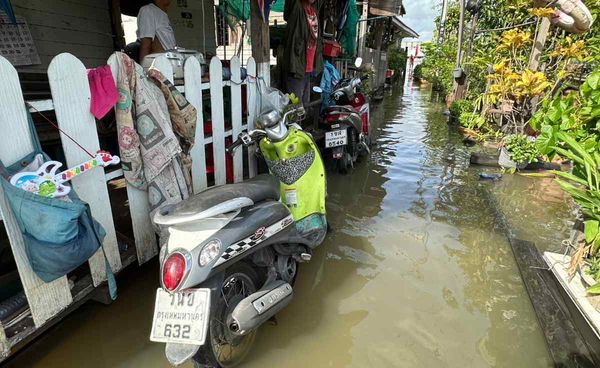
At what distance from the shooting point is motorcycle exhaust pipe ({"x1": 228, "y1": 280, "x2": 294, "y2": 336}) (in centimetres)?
195

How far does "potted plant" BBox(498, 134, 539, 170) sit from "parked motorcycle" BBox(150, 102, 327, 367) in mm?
4334

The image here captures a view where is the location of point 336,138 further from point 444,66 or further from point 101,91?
point 444,66

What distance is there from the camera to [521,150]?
5.43 meters

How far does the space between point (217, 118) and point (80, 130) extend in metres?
1.28

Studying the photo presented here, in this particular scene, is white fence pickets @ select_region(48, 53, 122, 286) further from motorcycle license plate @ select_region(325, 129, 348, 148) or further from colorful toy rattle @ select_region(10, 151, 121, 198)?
motorcycle license plate @ select_region(325, 129, 348, 148)

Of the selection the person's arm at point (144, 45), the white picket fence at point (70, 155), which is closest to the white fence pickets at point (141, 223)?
the white picket fence at point (70, 155)

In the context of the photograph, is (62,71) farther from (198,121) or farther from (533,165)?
(533,165)

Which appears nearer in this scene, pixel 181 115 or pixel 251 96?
pixel 181 115

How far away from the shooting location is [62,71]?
1.90m

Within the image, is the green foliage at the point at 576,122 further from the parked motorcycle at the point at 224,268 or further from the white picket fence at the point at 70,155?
the white picket fence at the point at 70,155

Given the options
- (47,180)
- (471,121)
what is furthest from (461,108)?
(47,180)

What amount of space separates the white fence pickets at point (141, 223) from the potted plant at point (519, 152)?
5301 millimetres

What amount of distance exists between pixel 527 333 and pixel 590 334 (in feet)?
1.36

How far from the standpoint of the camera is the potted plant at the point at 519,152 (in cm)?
537
